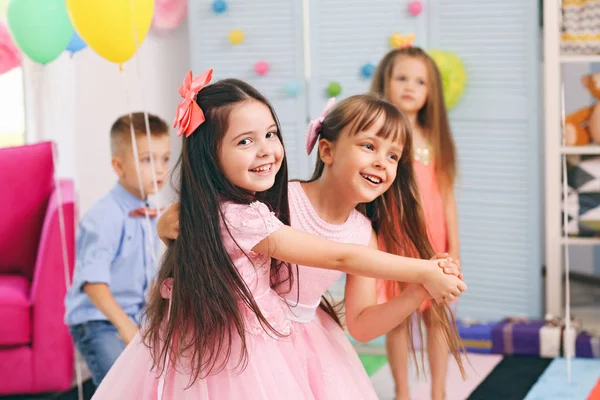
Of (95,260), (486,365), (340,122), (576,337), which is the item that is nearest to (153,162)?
(95,260)

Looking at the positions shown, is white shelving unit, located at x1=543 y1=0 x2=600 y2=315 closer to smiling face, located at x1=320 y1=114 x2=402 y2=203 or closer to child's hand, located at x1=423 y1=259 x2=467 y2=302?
smiling face, located at x1=320 y1=114 x2=402 y2=203

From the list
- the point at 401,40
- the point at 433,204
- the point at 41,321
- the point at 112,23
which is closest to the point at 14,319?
the point at 41,321

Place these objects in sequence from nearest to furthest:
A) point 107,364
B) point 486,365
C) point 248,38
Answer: point 107,364, point 486,365, point 248,38

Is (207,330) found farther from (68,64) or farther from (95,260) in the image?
(68,64)

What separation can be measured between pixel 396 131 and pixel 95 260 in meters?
1.01

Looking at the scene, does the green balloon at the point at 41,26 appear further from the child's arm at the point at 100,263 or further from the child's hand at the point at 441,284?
the child's hand at the point at 441,284

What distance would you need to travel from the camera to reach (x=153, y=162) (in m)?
2.62

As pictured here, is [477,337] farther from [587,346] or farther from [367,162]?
[367,162]

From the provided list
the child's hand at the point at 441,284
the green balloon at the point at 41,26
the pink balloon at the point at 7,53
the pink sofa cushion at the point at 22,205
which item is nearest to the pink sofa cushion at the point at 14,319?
the pink sofa cushion at the point at 22,205

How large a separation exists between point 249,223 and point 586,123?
7.46ft

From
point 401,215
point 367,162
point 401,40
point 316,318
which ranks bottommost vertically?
point 316,318

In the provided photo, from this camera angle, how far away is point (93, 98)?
4.32 m

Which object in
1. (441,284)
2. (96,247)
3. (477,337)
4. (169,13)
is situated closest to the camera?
(441,284)

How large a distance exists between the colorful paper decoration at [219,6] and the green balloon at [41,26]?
1107mm
